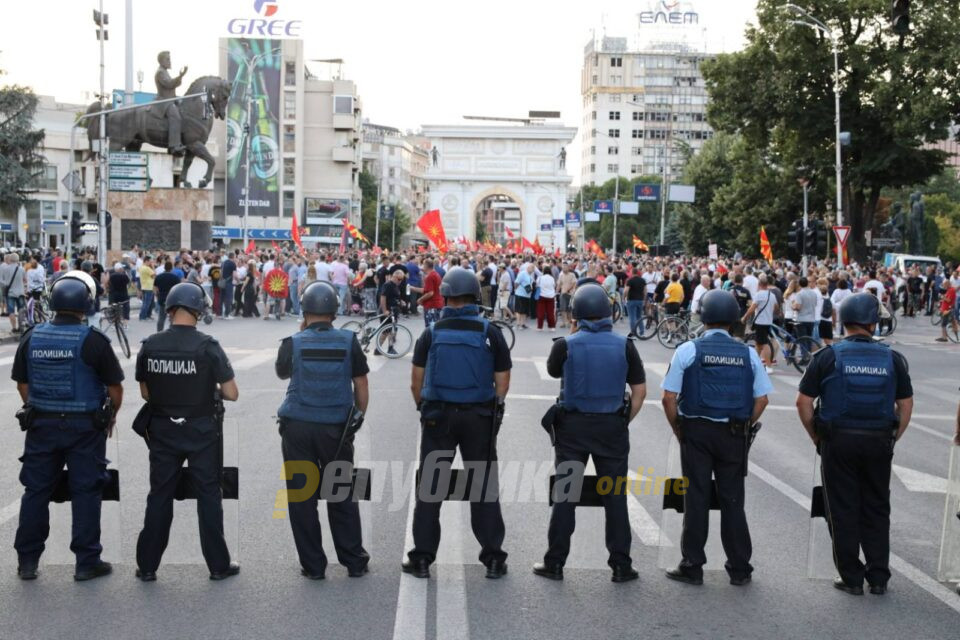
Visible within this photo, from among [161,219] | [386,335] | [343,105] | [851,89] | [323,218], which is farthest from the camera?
[343,105]

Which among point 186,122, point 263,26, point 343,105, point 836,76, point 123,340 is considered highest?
point 263,26

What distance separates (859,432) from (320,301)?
119 inches

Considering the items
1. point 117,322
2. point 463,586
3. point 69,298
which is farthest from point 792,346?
point 69,298

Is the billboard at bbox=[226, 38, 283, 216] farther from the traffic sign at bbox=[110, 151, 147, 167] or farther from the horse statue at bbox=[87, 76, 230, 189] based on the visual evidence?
the traffic sign at bbox=[110, 151, 147, 167]

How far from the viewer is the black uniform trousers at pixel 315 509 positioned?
20.8 feet

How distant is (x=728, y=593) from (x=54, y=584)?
358 centimetres

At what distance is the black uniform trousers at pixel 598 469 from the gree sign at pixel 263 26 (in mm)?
97642

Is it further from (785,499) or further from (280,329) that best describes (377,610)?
(280,329)

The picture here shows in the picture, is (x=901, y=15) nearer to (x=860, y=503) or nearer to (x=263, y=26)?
(x=860, y=503)

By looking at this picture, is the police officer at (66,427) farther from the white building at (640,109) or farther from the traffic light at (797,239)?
the white building at (640,109)

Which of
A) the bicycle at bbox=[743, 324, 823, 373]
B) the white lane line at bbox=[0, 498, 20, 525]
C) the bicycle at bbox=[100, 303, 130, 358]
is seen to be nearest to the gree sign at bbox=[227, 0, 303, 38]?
the bicycle at bbox=[100, 303, 130, 358]

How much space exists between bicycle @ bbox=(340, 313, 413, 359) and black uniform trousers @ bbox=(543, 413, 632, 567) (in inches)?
513

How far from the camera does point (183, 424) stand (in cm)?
625

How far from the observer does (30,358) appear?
20.8 feet
